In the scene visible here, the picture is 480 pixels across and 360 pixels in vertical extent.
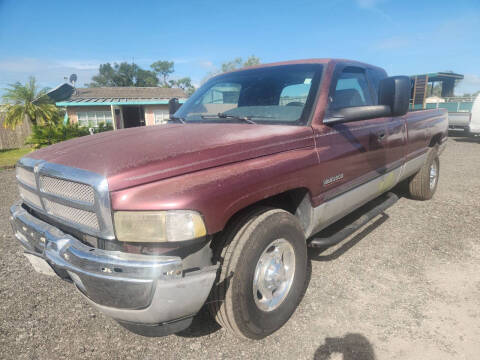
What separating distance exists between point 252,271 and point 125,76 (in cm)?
8470

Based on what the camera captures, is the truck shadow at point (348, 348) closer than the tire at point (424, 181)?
Yes

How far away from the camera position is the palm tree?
49.6ft

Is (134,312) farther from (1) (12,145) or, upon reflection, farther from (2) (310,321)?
(1) (12,145)

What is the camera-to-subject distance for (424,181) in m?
4.55

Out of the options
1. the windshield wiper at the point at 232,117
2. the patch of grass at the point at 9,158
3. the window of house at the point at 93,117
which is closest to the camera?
the windshield wiper at the point at 232,117

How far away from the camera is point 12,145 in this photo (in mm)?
16453

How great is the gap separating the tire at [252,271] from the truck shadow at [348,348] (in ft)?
1.05

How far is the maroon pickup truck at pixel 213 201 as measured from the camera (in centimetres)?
148

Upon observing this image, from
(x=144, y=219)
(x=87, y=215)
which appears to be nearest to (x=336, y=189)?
(x=144, y=219)

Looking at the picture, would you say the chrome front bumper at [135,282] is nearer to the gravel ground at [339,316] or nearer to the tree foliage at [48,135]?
the gravel ground at [339,316]

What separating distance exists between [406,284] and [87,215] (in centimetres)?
261

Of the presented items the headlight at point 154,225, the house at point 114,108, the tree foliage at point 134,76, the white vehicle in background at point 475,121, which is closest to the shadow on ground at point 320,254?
the headlight at point 154,225

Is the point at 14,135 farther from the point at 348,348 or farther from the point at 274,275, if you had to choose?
the point at 348,348

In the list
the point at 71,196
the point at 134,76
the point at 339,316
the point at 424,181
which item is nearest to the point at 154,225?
the point at 71,196
